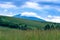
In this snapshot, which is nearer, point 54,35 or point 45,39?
point 45,39

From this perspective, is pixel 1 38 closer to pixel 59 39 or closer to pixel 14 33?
pixel 14 33

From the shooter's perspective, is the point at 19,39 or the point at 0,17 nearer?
the point at 19,39

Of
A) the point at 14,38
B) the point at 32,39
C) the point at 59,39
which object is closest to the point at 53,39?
the point at 59,39

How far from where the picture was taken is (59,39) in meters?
5.14

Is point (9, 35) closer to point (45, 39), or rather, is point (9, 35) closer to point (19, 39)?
point (19, 39)

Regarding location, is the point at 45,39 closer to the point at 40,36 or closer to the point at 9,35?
the point at 40,36

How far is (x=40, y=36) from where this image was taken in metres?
5.16

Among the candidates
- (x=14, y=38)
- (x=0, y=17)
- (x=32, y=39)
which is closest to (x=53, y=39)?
(x=32, y=39)

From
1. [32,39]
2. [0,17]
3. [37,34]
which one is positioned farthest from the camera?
[0,17]

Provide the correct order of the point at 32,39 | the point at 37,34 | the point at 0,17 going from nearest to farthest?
1. the point at 32,39
2. the point at 37,34
3. the point at 0,17

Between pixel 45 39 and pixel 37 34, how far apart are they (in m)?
0.37

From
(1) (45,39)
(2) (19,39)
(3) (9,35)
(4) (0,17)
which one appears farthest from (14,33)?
(4) (0,17)

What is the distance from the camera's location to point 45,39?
5.03 meters

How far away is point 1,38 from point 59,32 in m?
1.50
